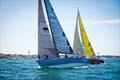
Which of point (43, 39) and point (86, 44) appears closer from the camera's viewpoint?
point (43, 39)

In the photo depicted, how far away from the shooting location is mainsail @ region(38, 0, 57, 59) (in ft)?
142

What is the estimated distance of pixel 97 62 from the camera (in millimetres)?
66188

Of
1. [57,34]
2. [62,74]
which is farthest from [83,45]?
[62,74]

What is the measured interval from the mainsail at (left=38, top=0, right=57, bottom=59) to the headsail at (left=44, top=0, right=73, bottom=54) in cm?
85

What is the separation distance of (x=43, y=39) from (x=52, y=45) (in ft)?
6.42

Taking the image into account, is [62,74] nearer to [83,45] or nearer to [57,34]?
[57,34]

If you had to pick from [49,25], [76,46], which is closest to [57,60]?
[49,25]

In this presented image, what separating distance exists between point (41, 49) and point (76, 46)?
1769 cm

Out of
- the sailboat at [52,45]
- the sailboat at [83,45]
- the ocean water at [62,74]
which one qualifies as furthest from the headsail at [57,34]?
the sailboat at [83,45]

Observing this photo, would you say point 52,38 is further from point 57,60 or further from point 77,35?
point 77,35

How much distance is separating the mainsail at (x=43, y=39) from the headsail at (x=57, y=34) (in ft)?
2.80

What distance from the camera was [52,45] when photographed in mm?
44281

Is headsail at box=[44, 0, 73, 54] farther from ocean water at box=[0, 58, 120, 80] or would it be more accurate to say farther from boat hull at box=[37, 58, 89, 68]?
ocean water at box=[0, 58, 120, 80]

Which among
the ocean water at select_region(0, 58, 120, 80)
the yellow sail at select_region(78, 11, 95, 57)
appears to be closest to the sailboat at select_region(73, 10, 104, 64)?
the yellow sail at select_region(78, 11, 95, 57)
